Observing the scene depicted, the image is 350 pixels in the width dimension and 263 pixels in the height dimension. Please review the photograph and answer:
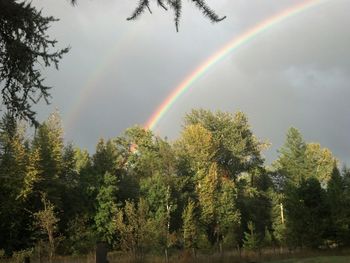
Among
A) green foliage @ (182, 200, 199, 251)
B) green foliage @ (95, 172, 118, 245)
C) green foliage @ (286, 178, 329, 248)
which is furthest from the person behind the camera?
green foliage @ (95, 172, 118, 245)

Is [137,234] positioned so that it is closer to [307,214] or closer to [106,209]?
[307,214]

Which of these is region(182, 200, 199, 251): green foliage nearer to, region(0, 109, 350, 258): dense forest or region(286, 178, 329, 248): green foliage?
region(0, 109, 350, 258): dense forest

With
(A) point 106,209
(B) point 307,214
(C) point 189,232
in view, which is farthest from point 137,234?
(A) point 106,209

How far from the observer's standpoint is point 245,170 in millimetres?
80375

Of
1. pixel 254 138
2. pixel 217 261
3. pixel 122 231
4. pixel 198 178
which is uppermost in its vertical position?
pixel 254 138

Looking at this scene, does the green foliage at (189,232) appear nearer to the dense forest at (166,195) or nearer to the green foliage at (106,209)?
the dense forest at (166,195)

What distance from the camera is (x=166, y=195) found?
54.9 meters

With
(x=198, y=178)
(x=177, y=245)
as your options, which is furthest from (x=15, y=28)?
(x=198, y=178)

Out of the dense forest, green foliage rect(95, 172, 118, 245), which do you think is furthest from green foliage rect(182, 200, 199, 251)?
green foliage rect(95, 172, 118, 245)

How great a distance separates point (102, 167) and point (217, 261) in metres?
25.1

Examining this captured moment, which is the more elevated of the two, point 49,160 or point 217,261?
point 49,160

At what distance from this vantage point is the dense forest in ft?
143

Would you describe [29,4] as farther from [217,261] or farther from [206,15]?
[217,261]

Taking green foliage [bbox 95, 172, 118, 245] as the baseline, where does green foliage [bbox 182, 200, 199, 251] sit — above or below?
below
